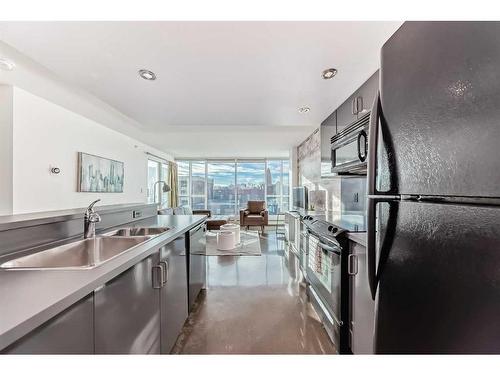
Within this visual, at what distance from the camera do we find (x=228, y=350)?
1.71 m

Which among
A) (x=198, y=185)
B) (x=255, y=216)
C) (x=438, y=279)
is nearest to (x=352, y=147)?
(x=438, y=279)

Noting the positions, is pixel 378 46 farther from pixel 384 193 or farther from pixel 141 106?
pixel 141 106

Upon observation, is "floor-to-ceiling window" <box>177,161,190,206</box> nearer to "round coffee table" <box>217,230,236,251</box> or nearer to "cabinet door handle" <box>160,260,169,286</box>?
"round coffee table" <box>217,230,236,251</box>

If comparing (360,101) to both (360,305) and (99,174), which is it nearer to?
(360,305)

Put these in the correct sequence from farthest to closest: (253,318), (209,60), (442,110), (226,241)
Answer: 1. (226,241)
2. (253,318)
3. (209,60)
4. (442,110)

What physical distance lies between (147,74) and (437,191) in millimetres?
2003

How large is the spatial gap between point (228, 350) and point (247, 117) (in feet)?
8.09

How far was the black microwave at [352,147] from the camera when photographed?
148 cm

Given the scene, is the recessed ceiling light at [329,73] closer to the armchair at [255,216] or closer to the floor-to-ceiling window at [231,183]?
the armchair at [255,216]

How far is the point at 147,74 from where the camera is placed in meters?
1.81

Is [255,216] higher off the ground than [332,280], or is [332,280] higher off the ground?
[332,280]

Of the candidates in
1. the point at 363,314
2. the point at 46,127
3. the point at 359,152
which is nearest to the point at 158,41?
the point at 359,152

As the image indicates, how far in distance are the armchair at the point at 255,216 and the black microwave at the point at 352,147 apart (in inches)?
189

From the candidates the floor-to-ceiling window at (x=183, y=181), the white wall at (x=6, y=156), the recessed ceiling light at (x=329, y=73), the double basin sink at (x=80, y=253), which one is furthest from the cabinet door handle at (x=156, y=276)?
the floor-to-ceiling window at (x=183, y=181)
